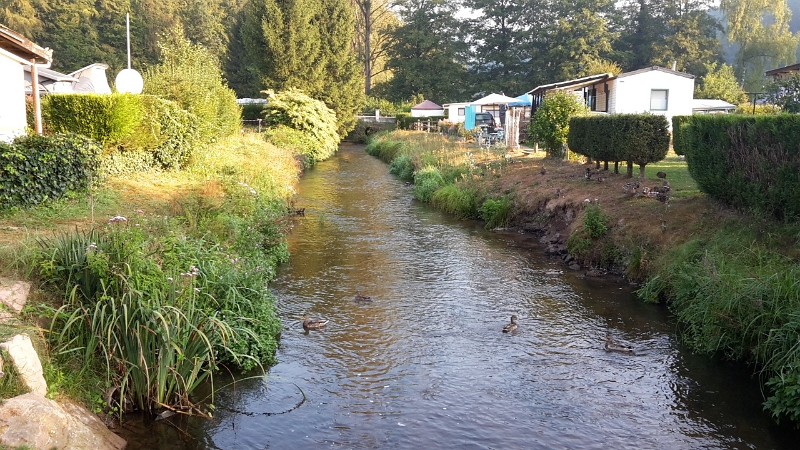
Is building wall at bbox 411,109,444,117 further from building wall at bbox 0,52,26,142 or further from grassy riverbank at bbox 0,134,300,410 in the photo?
grassy riverbank at bbox 0,134,300,410

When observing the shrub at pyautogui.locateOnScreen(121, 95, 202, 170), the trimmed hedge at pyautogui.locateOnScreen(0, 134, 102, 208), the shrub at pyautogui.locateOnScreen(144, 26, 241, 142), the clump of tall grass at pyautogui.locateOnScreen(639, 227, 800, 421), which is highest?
the shrub at pyautogui.locateOnScreen(144, 26, 241, 142)

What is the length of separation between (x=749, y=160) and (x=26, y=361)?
1088 centimetres

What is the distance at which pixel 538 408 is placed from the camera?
299 inches

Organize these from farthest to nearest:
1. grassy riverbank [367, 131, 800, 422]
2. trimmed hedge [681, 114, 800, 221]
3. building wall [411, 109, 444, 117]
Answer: building wall [411, 109, 444, 117] → trimmed hedge [681, 114, 800, 221] → grassy riverbank [367, 131, 800, 422]

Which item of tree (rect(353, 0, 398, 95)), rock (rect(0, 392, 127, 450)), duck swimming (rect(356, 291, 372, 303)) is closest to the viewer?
rock (rect(0, 392, 127, 450))

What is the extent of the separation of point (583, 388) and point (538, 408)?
837mm

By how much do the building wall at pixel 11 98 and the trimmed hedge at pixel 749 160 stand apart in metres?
15.0

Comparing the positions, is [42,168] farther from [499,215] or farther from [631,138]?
[631,138]

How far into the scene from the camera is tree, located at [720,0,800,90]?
59.4m

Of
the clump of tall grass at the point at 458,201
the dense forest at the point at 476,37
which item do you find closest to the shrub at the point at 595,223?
the clump of tall grass at the point at 458,201

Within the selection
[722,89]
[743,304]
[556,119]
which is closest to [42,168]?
[743,304]

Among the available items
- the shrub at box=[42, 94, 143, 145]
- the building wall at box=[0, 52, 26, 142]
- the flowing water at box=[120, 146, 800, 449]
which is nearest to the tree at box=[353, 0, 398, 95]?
the building wall at box=[0, 52, 26, 142]

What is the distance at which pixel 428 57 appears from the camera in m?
65.9

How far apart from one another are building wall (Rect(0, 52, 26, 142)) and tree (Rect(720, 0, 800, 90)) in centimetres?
6073
